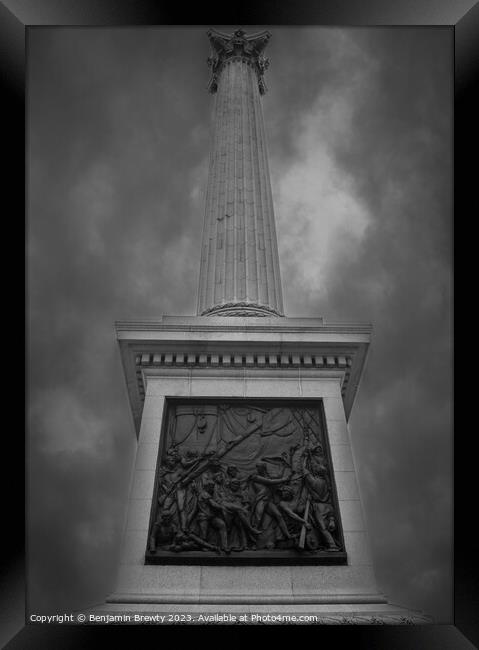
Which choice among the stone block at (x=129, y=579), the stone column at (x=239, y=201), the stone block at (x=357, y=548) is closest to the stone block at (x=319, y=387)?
the stone block at (x=357, y=548)

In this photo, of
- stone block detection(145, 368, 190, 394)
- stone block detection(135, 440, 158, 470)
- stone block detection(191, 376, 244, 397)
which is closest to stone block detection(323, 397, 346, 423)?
stone block detection(191, 376, 244, 397)

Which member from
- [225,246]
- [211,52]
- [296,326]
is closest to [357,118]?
[211,52]

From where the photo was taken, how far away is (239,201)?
874 inches

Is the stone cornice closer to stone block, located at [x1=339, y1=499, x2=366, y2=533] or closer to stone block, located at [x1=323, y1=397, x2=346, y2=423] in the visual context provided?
stone block, located at [x1=323, y1=397, x2=346, y2=423]

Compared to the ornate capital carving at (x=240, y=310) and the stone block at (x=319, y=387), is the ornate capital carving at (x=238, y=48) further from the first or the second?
the stone block at (x=319, y=387)

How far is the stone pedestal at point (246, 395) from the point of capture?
1309 centimetres

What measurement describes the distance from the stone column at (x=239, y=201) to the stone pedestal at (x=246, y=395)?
299 cm

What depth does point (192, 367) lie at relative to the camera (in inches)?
640

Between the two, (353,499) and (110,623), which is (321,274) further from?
(110,623)

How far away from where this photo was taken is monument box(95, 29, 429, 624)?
13133 millimetres

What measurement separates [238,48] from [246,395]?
56.3ft

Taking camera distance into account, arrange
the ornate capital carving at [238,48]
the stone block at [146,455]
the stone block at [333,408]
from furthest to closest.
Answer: the ornate capital carving at [238,48], the stone block at [333,408], the stone block at [146,455]

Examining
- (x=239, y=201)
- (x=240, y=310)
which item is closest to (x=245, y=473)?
(x=240, y=310)
